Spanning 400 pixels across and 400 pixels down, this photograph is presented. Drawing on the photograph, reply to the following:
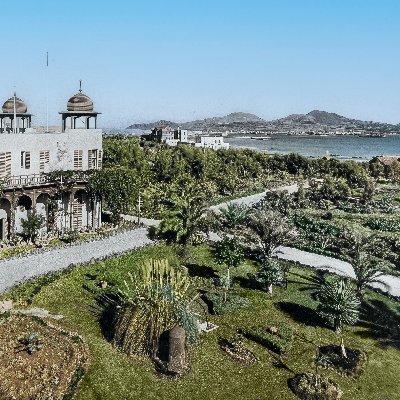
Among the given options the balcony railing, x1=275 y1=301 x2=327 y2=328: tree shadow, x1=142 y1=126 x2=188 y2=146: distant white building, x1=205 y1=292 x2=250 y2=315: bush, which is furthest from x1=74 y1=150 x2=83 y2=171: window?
x1=142 y1=126 x2=188 y2=146: distant white building

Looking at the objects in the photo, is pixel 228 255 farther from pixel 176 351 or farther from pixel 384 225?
pixel 384 225

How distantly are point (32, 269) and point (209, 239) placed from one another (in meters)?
15.8

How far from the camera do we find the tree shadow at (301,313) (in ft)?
94.6

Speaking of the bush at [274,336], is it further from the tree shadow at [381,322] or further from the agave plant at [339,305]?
the tree shadow at [381,322]

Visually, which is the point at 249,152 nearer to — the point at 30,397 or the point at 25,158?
the point at 25,158

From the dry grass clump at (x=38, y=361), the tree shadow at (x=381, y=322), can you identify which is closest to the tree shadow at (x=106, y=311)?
the dry grass clump at (x=38, y=361)

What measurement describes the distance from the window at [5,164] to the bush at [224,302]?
1937cm

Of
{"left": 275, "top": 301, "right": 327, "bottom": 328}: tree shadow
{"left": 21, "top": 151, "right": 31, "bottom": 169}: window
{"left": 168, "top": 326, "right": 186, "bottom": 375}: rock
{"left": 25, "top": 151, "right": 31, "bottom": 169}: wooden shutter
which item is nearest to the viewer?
{"left": 168, "top": 326, "right": 186, "bottom": 375}: rock

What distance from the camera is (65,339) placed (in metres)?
24.8

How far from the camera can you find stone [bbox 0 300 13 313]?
27500mm

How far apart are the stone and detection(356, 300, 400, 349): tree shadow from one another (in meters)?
19.4

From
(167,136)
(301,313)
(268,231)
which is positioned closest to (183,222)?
(268,231)

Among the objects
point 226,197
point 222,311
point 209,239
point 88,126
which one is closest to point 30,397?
point 222,311

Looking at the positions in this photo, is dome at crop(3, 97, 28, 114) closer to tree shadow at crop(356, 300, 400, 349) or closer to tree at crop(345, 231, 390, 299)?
tree at crop(345, 231, 390, 299)
